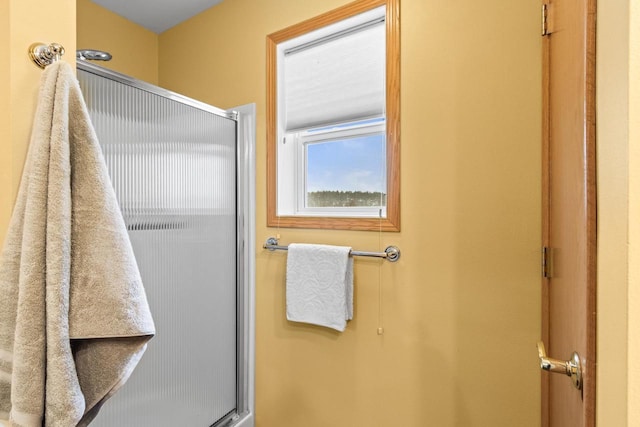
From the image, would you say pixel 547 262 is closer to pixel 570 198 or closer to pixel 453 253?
pixel 453 253

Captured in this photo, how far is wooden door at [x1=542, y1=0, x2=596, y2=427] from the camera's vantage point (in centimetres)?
38

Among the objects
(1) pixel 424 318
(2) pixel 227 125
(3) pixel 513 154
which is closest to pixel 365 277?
(1) pixel 424 318

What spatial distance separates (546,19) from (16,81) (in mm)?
1315

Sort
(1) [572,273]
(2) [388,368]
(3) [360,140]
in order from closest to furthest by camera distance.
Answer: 1. (1) [572,273]
2. (2) [388,368]
3. (3) [360,140]

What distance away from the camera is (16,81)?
603mm

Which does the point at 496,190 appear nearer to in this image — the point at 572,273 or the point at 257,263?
the point at 572,273

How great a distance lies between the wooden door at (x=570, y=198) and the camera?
38 centimetres

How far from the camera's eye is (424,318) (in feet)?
3.63

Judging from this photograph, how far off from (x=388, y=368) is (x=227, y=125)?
50.9 inches

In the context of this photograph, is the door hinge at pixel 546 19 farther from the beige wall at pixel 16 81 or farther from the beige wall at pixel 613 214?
the beige wall at pixel 16 81

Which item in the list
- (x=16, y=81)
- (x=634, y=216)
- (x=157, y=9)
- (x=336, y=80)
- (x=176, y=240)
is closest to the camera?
(x=634, y=216)

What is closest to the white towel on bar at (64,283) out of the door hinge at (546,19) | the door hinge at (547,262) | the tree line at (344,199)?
the tree line at (344,199)

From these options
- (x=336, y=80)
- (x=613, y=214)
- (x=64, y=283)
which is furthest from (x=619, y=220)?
(x=336, y=80)

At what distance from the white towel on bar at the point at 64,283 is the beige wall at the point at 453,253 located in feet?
2.82
